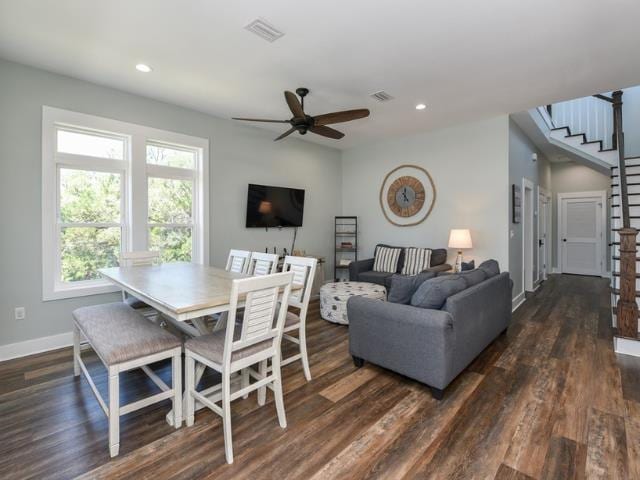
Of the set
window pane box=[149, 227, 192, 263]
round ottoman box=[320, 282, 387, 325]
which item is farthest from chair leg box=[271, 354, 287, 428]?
window pane box=[149, 227, 192, 263]

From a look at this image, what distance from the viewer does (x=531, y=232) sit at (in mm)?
5750

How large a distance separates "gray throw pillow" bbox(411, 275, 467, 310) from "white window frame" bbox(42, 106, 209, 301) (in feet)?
9.94

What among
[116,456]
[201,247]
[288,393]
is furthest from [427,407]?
[201,247]

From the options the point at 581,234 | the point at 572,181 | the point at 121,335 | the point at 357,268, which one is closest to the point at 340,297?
the point at 357,268

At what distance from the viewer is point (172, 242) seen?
4.20 m

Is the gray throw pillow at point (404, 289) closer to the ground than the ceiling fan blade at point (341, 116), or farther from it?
closer to the ground

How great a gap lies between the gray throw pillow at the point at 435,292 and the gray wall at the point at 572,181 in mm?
7129

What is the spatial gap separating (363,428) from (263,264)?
1.74 metres

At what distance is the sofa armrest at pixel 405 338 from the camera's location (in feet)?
7.54

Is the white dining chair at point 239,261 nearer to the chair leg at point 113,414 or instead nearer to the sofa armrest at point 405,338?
the sofa armrest at point 405,338

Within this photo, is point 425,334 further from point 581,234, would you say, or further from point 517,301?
point 581,234

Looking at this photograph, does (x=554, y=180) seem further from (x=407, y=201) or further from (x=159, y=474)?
(x=159, y=474)

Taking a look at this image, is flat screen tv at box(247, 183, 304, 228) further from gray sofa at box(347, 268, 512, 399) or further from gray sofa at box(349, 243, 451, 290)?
gray sofa at box(347, 268, 512, 399)

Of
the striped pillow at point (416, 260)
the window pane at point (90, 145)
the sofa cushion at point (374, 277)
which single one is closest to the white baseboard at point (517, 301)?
the striped pillow at point (416, 260)
